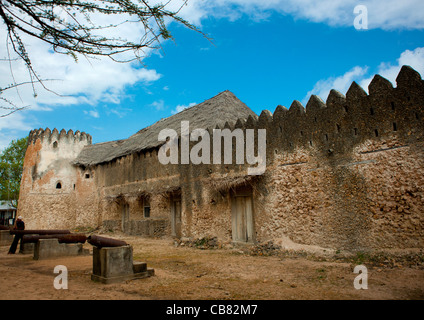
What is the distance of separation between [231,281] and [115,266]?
88.3 inches

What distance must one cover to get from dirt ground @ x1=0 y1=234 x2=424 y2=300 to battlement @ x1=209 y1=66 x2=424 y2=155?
3.05 m

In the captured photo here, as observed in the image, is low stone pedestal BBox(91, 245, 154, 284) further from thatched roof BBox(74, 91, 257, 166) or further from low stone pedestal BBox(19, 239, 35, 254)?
thatched roof BBox(74, 91, 257, 166)

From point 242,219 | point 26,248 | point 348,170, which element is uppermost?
point 348,170

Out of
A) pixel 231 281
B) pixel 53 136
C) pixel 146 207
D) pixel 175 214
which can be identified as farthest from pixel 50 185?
pixel 231 281

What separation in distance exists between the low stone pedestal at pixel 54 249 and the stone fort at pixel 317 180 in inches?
166

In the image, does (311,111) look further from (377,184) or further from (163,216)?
(163,216)

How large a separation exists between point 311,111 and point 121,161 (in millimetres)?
12839

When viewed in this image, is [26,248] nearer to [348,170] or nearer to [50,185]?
[348,170]

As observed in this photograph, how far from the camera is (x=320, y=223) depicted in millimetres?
7973

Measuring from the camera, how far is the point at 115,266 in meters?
5.55

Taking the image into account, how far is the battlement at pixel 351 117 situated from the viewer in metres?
6.70

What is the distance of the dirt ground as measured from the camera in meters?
4.66
